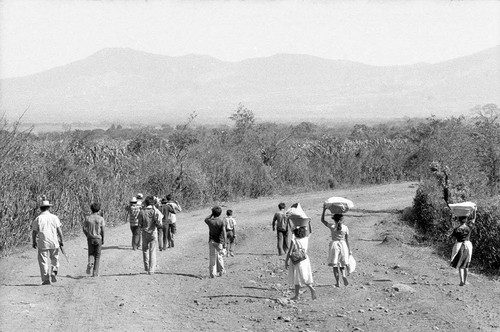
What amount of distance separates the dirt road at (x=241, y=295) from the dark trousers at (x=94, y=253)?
1.20ft

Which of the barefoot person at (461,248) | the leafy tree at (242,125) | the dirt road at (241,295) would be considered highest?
the leafy tree at (242,125)

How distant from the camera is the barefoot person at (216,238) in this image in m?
16.9

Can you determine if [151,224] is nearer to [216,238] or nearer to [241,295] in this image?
[216,238]

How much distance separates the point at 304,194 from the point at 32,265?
21.5 meters

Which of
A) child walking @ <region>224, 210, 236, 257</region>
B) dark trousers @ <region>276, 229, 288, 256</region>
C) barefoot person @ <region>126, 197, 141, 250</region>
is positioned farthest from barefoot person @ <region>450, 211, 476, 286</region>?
barefoot person @ <region>126, 197, 141, 250</region>

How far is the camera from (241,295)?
16766 mm

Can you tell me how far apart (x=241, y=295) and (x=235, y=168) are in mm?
21354

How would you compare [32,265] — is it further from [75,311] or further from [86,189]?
[86,189]

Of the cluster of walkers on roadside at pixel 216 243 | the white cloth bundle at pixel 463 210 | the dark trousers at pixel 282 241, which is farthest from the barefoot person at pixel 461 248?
the dark trousers at pixel 282 241

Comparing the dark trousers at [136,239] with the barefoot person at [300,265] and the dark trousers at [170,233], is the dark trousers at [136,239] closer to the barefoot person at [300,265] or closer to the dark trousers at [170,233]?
the dark trousers at [170,233]

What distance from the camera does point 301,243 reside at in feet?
49.4

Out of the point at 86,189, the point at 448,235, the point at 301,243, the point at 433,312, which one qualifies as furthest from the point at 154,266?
the point at 448,235

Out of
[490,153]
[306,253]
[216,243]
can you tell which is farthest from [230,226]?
[490,153]

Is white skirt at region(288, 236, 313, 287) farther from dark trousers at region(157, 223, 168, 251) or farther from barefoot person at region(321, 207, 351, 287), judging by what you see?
dark trousers at region(157, 223, 168, 251)
